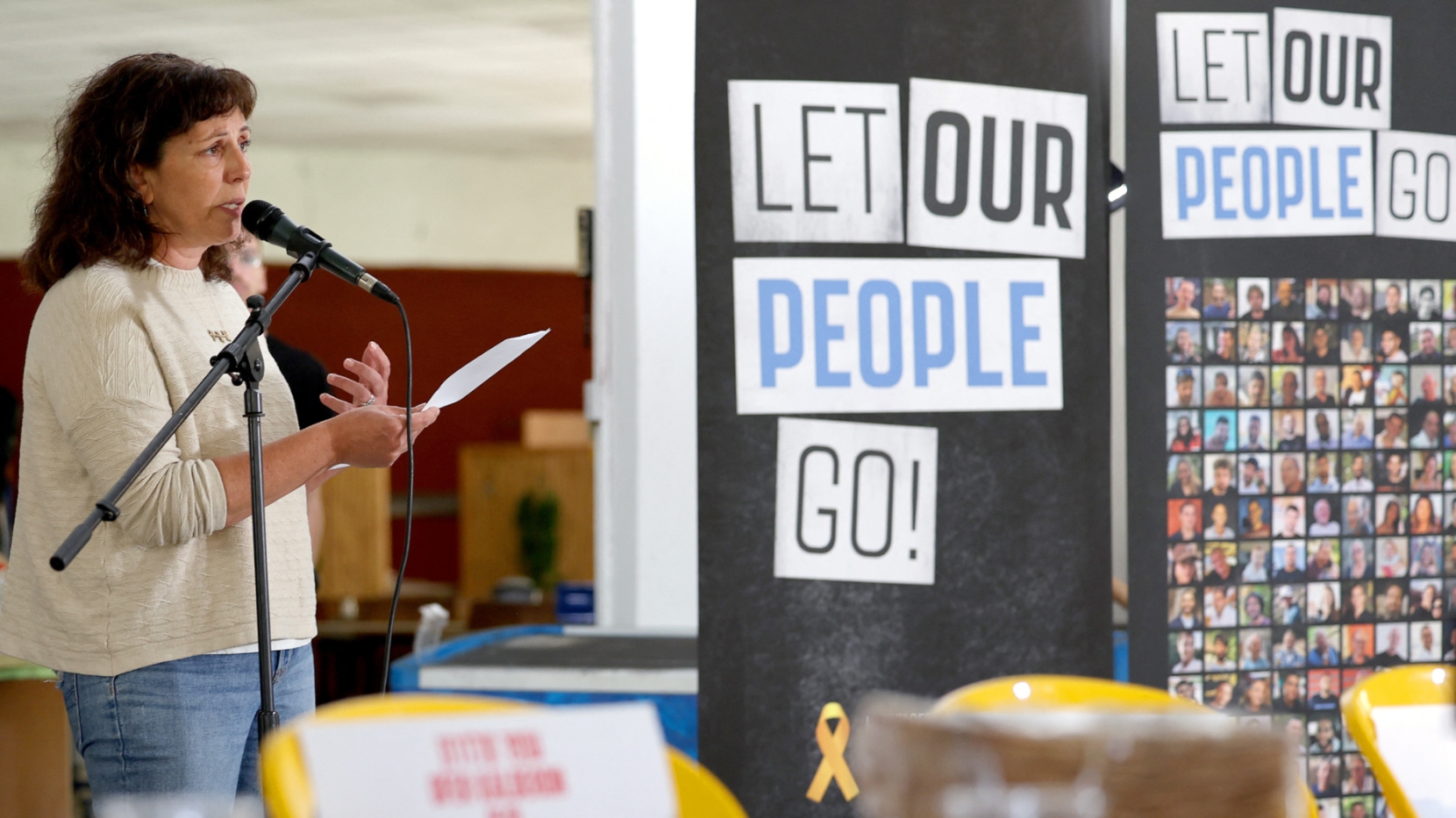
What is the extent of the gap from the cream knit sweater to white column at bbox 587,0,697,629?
4.58 ft

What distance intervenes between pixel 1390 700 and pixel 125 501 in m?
1.56

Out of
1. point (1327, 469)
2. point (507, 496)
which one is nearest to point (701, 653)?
point (1327, 469)

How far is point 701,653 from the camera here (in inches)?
93.0

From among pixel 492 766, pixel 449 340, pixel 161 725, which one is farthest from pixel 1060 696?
pixel 449 340

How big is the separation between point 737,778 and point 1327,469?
127 cm

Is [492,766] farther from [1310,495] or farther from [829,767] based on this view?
[1310,495]

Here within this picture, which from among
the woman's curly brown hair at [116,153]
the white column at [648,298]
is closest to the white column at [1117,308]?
the white column at [648,298]

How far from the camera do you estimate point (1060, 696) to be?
1685 mm

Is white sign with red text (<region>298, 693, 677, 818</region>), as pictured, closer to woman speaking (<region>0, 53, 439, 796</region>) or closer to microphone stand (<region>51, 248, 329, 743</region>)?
microphone stand (<region>51, 248, 329, 743</region>)

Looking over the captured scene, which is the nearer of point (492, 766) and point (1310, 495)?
point (492, 766)

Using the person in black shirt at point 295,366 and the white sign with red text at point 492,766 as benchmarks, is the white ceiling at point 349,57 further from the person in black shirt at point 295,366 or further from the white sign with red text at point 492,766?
the white sign with red text at point 492,766

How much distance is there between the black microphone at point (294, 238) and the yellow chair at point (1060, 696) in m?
0.90

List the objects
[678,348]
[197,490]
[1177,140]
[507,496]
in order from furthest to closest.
Answer: [507,496] → [678,348] → [1177,140] → [197,490]

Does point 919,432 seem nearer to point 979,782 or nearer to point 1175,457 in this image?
point 1175,457
